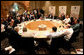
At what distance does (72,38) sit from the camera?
341cm

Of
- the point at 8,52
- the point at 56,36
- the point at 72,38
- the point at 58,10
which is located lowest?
the point at 8,52

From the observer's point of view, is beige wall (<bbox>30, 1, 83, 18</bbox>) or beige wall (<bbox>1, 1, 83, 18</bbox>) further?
beige wall (<bbox>30, 1, 83, 18</bbox>)

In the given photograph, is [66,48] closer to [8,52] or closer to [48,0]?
[8,52]

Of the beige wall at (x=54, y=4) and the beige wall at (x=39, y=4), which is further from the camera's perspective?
the beige wall at (x=54, y=4)

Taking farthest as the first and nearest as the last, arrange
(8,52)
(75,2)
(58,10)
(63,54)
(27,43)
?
(58,10)
(75,2)
(63,54)
(8,52)
(27,43)

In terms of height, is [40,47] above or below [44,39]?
below

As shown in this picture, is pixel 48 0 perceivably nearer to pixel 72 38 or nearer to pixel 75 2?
pixel 75 2

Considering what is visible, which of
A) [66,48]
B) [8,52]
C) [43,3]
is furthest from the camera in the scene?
[43,3]

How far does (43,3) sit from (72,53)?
7.21m

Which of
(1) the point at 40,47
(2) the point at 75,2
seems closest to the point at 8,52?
(1) the point at 40,47

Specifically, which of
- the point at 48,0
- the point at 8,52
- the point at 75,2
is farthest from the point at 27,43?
the point at 48,0

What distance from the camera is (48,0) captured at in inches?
356

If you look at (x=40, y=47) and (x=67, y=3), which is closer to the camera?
(x=40, y=47)

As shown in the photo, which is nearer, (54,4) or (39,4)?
(54,4)
